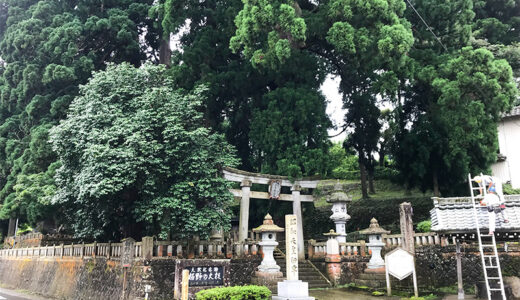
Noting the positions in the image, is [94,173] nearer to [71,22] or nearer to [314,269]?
[314,269]

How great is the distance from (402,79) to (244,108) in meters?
8.00

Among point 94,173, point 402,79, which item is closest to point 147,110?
point 94,173

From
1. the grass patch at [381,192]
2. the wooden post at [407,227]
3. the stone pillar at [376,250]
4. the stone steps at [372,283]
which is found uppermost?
the grass patch at [381,192]

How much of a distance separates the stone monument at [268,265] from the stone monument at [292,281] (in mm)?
2241

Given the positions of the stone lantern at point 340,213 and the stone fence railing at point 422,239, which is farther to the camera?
the stone lantern at point 340,213

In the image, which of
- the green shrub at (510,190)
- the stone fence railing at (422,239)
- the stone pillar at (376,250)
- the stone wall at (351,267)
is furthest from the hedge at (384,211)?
the stone pillar at (376,250)

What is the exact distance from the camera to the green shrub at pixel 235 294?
983 cm

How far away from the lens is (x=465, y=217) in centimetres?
916

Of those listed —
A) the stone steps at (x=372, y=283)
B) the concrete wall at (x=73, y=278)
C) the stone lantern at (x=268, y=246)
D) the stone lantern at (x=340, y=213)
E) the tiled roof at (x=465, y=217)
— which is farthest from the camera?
the stone lantern at (x=340, y=213)

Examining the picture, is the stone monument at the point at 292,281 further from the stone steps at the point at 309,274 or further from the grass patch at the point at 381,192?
the grass patch at the point at 381,192

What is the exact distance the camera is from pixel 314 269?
15.3 metres

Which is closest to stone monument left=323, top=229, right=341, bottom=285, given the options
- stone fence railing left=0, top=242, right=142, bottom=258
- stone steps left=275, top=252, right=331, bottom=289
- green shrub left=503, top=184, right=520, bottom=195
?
stone steps left=275, top=252, right=331, bottom=289

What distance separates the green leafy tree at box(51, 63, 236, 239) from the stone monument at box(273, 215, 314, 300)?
2.65 m

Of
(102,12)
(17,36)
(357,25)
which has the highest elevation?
(102,12)
